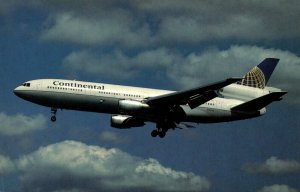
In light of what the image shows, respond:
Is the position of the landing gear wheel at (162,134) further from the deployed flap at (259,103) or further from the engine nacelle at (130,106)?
the deployed flap at (259,103)

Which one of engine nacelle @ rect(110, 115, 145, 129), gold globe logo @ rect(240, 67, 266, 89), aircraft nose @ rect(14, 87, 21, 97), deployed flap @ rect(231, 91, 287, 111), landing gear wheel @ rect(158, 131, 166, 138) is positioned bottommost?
landing gear wheel @ rect(158, 131, 166, 138)

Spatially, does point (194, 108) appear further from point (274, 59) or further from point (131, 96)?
point (274, 59)

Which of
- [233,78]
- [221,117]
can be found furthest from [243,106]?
[233,78]

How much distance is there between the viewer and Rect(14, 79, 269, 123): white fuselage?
5534 cm

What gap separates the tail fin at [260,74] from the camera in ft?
226

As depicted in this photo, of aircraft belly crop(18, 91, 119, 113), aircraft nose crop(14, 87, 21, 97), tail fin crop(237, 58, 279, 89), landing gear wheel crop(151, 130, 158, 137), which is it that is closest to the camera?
aircraft belly crop(18, 91, 119, 113)

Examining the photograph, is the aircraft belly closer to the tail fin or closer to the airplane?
the airplane

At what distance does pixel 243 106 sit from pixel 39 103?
868 inches

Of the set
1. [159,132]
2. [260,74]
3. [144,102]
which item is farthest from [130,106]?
[260,74]

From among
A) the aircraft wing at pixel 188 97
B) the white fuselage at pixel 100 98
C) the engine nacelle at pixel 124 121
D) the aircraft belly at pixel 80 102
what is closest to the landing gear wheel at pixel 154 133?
the engine nacelle at pixel 124 121

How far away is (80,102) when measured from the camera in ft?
181

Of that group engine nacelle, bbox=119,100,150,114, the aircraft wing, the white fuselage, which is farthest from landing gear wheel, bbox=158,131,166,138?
engine nacelle, bbox=119,100,150,114

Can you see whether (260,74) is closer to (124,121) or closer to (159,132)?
(159,132)

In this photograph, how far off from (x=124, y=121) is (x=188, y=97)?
9840 millimetres
